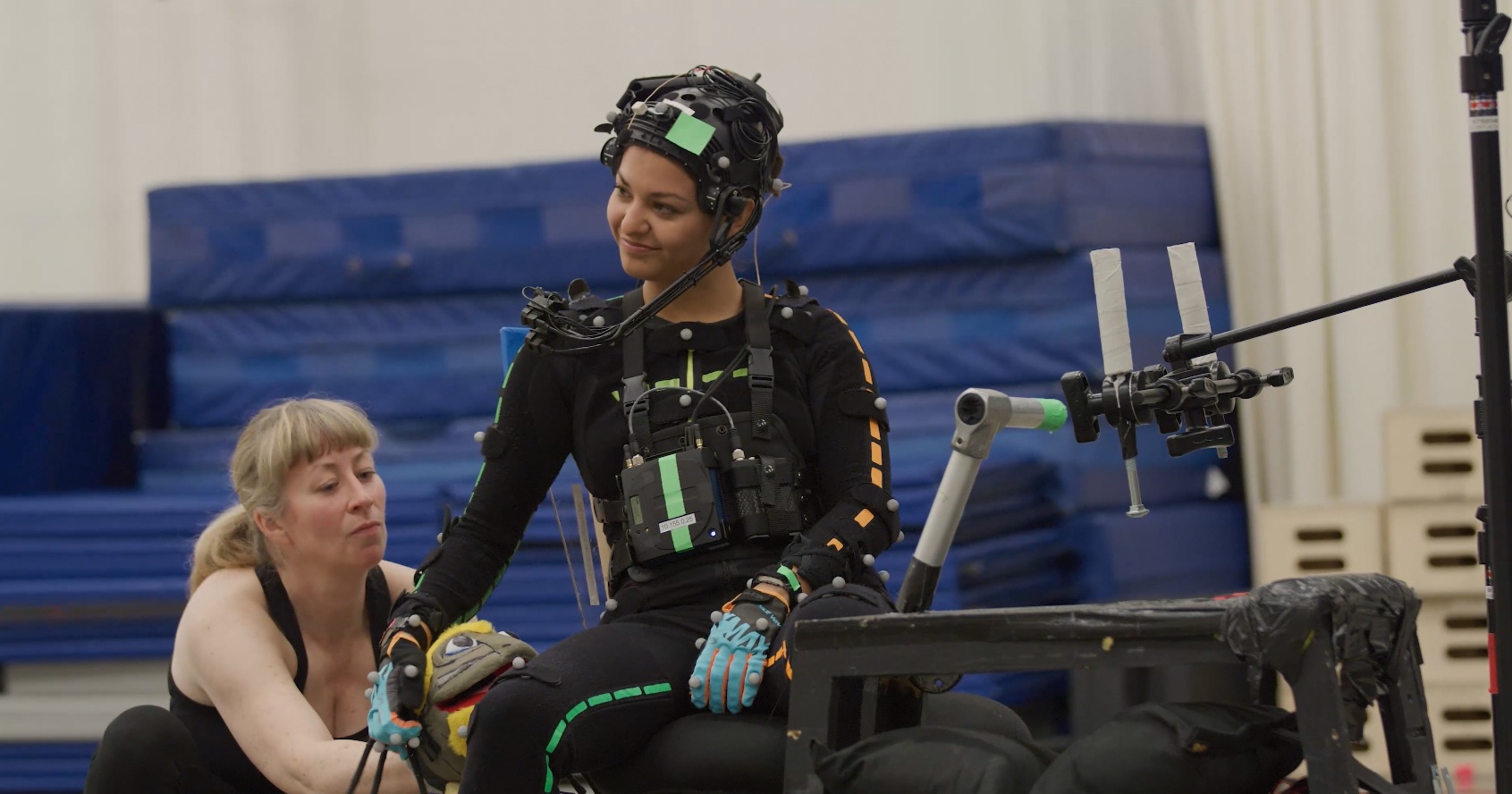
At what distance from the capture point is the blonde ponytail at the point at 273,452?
2.73 meters

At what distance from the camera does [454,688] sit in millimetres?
2191

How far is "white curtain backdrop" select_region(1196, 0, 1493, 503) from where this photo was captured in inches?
207

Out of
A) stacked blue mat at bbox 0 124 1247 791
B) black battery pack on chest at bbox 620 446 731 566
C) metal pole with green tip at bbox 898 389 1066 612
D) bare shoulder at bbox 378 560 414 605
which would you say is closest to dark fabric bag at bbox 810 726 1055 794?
metal pole with green tip at bbox 898 389 1066 612

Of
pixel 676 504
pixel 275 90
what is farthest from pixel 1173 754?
pixel 275 90

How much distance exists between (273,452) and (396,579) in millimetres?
370

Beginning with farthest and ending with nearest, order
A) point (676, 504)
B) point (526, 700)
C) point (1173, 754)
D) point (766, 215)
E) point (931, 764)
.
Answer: point (766, 215), point (676, 504), point (526, 700), point (931, 764), point (1173, 754)

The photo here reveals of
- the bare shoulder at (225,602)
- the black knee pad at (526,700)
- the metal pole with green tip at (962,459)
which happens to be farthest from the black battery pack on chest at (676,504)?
the bare shoulder at (225,602)

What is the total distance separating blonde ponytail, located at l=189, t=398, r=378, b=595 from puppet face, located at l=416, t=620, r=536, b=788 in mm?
600

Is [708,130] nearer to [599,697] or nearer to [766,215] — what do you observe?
[599,697]

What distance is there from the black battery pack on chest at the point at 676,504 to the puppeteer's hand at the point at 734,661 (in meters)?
0.18

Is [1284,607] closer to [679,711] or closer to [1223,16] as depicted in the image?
[679,711]

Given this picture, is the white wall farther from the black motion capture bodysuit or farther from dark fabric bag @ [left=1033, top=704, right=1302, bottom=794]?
dark fabric bag @ [left=1033, top=704, right=1302, bottom=794]

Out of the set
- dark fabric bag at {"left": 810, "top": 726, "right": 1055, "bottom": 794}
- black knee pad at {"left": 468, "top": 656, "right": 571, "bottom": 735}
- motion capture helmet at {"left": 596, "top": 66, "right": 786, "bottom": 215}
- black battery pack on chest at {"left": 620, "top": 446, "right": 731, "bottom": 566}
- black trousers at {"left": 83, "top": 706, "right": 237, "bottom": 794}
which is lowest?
black trousers at {"left": 83, "top": 706, "right": 237, "bottom": 794}

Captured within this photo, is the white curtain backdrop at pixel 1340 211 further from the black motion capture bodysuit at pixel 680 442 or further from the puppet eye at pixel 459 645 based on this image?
the puppet eye at pixel 459 645
